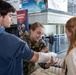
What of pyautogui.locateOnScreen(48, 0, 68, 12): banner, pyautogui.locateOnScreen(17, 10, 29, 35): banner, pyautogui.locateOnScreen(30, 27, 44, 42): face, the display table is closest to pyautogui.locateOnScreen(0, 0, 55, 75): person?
the display table

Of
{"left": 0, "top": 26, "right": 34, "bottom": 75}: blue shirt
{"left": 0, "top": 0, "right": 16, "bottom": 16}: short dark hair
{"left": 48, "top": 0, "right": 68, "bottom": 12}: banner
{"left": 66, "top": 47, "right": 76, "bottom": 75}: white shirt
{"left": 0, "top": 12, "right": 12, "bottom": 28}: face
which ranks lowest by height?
{"left": 66, "top": 47, "right": 76, "bottom": 75}: white shirt

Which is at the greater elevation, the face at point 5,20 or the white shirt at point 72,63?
the face at point 5,20

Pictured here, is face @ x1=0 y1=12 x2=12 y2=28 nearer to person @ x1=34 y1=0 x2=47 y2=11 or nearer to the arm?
the arm

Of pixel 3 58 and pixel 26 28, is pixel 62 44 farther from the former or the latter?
pixel 3 58

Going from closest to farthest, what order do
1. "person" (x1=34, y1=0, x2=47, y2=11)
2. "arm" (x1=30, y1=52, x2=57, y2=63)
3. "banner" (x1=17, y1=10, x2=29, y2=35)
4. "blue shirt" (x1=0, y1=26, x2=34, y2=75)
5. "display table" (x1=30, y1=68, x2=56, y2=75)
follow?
"blue shirt" (x1=0, y1=26, x2=34, y2=75) → "arm" (x1=30, y1=52, x2=57, y2=63) → "display table" (x1=30, y1=68, x2=56, y2=75) → "banner" (x1=17, y1=10, x2=29, y2=35) → "person" (x1=34, y1=0, x2=47, y2=11)

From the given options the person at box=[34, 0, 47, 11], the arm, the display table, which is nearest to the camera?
the arm

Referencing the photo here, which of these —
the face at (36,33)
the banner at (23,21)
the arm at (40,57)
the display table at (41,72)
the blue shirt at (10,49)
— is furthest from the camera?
the banner at (23,21)

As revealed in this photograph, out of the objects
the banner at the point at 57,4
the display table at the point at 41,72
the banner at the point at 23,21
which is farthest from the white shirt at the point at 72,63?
the banner at the point at 57,4

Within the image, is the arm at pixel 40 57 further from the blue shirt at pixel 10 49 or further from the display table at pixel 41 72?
the display table at pixel 41 72

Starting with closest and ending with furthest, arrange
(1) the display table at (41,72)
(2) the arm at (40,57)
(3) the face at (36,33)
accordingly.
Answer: (2) the arm at (40,57) → (1) the display table at (41,72) → (3) the face at (36,33)

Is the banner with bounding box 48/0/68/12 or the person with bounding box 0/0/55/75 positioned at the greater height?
the banner with bounding box 48/0/68/12

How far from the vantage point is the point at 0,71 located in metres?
1.19

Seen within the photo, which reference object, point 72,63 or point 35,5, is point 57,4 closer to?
point 35,5

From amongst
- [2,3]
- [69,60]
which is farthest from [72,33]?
[2,3]
